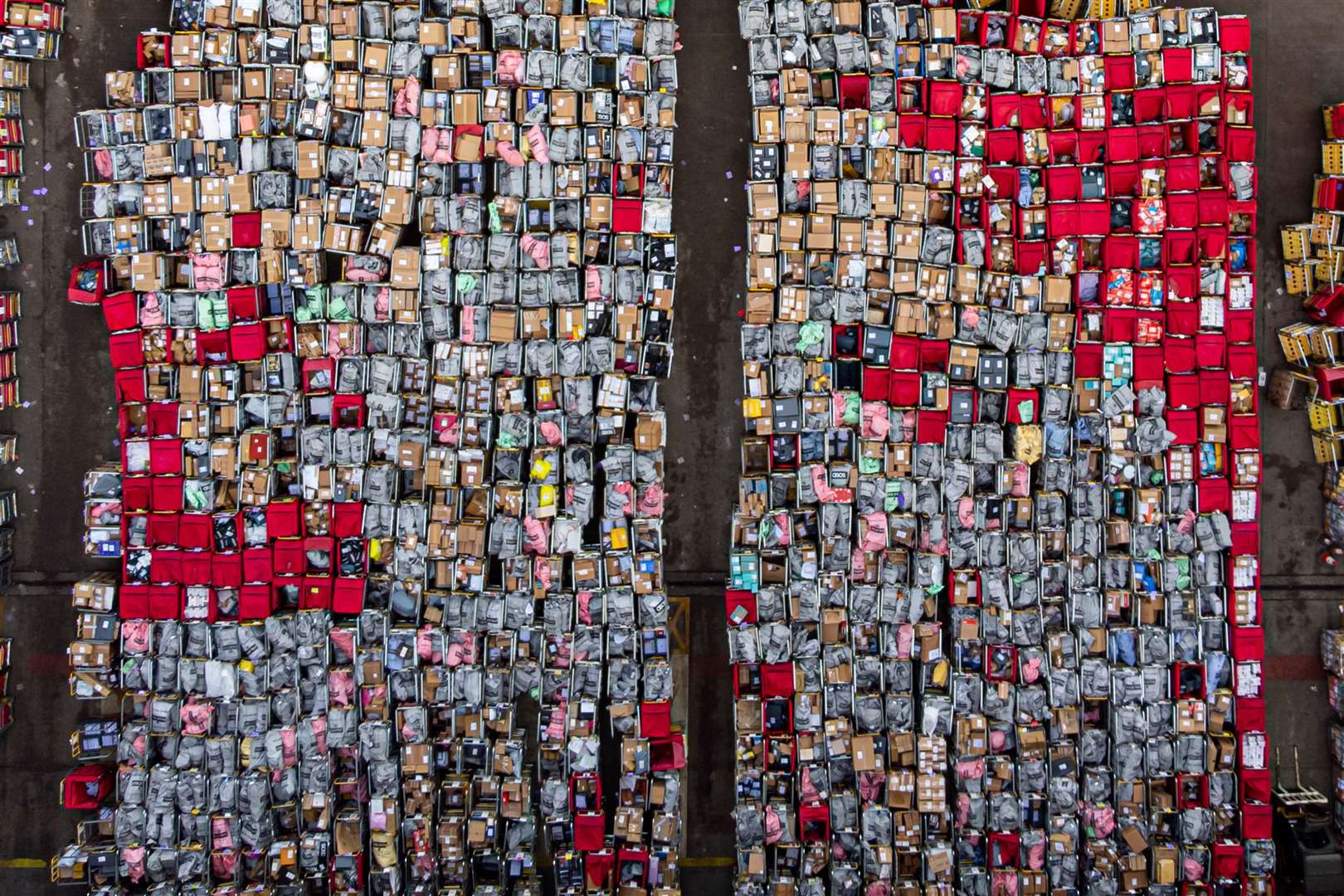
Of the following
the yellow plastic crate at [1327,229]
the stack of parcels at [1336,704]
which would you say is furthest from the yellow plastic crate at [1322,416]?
the stack of parcels at [1336,704]

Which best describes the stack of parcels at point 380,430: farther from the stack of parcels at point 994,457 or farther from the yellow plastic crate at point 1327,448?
the yellow plastic crate at point 1327,448

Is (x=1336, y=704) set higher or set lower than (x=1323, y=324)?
lower

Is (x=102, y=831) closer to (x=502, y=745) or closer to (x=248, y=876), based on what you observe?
(x=248, y=876)

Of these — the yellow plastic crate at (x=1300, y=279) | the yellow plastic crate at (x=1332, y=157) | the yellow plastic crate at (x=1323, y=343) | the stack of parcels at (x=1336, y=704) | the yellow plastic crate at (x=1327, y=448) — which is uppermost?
the yellow plastic crate at (x=1332, y=157)

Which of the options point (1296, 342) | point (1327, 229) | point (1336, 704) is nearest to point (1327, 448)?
point (1296, 342)

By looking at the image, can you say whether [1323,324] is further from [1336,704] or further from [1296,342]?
[1336,704]
